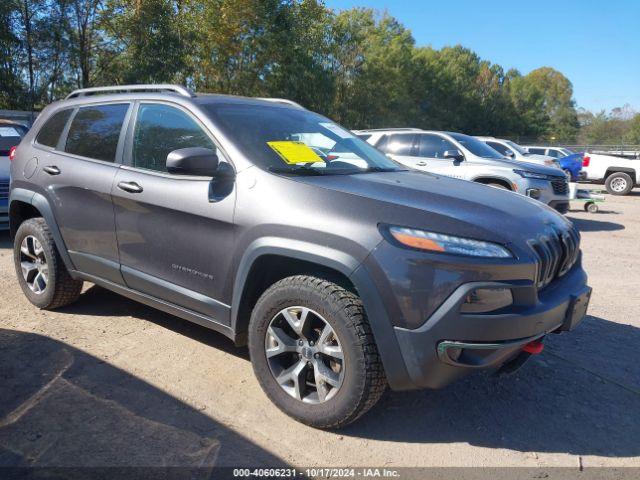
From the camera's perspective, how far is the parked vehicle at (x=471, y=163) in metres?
9.20

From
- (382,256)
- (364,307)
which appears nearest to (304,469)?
(364,307)

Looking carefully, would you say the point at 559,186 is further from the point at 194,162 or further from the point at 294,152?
the point at 194,162

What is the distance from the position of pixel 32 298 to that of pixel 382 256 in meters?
3.38

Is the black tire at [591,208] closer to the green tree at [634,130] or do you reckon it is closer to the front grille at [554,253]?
the front grille at [554,253]

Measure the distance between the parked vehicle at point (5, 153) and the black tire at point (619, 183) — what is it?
53.1 feet

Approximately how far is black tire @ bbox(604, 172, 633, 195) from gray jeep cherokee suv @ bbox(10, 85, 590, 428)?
15.6m

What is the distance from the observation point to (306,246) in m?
2.73

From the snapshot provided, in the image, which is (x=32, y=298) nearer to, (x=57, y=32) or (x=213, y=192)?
(x=213, y=192)

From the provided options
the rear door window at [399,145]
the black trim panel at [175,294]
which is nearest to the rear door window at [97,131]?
the black trim panel at [175,294]

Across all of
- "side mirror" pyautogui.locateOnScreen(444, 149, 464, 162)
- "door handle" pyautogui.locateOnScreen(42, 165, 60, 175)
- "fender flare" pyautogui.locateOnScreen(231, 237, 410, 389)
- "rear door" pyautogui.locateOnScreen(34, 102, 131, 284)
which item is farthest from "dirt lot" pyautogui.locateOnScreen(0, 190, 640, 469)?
"side mirror" pyautogui.locateOnScreen(444, 149, 464, 162)

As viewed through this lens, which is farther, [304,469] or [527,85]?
[527,85]

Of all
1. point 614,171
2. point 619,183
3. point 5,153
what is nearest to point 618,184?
point 619,183

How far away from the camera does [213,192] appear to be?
3133mm

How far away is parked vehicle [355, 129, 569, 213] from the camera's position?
9203 millimetres
